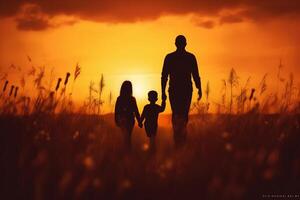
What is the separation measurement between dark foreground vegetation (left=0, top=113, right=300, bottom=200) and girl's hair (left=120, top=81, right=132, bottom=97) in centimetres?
172

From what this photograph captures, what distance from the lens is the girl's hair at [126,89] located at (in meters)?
9.97

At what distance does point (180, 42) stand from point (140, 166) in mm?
3981

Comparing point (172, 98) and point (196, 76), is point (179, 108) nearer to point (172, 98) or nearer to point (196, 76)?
point (172, 98)

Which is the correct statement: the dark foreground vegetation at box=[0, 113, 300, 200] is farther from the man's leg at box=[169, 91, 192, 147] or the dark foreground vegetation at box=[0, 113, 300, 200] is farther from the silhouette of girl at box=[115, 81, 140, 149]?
the silhouette of girl at box=[115, 81, 140, 149]

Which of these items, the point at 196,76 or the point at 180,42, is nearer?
the point at 180,42

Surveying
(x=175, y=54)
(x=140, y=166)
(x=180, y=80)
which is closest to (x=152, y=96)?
(x=180, y=80)

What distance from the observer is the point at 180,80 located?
10062 millimetres

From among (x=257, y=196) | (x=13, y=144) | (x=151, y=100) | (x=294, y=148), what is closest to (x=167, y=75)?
(x=151, y=100)

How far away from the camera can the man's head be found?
9945 mm

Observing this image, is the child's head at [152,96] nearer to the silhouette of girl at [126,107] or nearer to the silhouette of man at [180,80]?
the silhouette of man at [180,80]

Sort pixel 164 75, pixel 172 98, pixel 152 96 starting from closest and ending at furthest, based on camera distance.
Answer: pixel 152 96
pixel 172 98
pixel 164 75

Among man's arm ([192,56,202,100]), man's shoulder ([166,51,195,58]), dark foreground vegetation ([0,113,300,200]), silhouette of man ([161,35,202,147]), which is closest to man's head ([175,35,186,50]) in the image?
silhouette of man ([161,35,202,147])

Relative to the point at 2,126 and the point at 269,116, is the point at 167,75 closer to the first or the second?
the point at 269,116

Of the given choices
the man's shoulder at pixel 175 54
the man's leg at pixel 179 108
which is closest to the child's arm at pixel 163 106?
the man's leg at pixel 179 108
